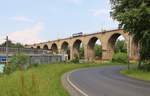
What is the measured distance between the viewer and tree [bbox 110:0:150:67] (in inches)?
1727

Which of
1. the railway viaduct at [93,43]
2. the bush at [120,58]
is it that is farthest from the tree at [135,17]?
the bush at [120,58]

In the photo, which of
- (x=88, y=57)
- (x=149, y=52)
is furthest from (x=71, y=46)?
(x=149, y=52)

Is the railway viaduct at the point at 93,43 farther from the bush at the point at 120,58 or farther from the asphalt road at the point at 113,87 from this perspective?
the asphalt road at the point at 113,87

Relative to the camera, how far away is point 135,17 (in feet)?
144

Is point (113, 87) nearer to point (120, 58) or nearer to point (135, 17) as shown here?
point (135, 17)

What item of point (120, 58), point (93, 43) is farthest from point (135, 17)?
point (93, 43)

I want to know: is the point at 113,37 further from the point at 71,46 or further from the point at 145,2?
the point at 145,2

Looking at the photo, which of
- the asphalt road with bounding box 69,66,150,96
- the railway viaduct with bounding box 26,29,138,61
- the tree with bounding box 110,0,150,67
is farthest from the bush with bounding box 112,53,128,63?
the asphalt road with bounding box 69,66,150,96

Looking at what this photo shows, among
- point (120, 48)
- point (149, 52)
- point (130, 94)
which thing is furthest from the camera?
point (120, 48)

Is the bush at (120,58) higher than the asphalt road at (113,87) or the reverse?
higher

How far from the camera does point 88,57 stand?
135250 mm

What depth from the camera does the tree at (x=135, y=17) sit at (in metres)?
43.9

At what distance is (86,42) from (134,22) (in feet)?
289

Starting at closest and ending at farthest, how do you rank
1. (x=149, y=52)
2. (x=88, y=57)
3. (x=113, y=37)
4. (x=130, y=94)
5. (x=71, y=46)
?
1. (x=130, y=94)
2. (x=149, y=52)
3. (x=113, y=37)
4. (x=88, y=57)
5. (x=71, y=46)
